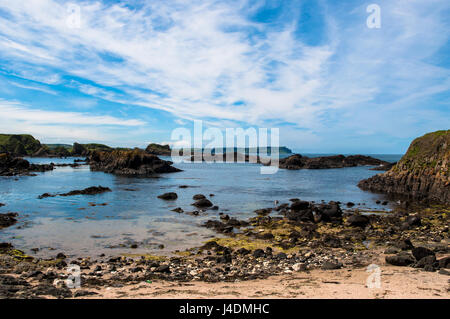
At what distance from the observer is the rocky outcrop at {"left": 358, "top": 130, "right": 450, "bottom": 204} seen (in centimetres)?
3678

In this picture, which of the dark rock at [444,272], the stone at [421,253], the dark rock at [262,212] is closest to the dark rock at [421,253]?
the stone at [421,253]

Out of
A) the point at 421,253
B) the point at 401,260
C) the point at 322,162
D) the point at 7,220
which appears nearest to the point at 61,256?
the point at 7,220

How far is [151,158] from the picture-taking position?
82750 mm

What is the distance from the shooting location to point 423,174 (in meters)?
40.4

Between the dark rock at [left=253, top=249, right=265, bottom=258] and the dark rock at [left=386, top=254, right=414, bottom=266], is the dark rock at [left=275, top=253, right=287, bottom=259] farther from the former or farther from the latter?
the dark rock at [left=386, top=254, right=414, bottom=266]

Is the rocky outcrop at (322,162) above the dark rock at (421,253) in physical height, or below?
above

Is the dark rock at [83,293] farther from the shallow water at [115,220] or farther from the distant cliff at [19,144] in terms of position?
the distant cliff at [19,144]

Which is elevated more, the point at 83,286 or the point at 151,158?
the point at 151,158

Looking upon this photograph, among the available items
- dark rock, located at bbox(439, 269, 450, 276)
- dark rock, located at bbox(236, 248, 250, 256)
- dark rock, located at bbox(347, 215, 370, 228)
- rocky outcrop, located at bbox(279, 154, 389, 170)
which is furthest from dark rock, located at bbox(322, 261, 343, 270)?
rocky outcrop, located at bbox(279, 154, 389, 170)

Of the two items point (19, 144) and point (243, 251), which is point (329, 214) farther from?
point (19, 144)

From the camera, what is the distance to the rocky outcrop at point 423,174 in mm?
36781

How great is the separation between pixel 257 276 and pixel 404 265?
7.01 meters
